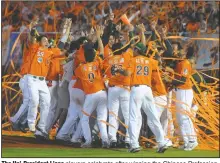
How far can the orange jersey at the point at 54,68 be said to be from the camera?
1189cm

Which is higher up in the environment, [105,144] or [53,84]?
[53,84]

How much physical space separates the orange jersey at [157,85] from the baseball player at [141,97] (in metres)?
0.43

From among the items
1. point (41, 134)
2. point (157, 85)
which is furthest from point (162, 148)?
point (41, 134)

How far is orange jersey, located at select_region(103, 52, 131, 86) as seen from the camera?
1102 cm

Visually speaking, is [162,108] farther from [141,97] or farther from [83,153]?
[83,153]

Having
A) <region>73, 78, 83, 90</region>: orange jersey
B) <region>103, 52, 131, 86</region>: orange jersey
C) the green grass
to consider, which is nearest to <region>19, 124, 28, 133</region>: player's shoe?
the green grass

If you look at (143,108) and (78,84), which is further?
(78,84)

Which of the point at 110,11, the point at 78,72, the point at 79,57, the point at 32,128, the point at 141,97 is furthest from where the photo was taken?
the point at 110,11

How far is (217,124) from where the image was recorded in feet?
43.0

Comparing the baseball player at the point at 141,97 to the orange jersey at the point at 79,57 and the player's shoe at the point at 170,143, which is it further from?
the orange jersey at the point at 79,57

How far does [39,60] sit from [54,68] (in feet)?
1.11

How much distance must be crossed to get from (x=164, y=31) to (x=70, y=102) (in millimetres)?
1859

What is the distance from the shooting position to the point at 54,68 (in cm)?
1194

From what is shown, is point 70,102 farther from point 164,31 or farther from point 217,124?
point 217,124
